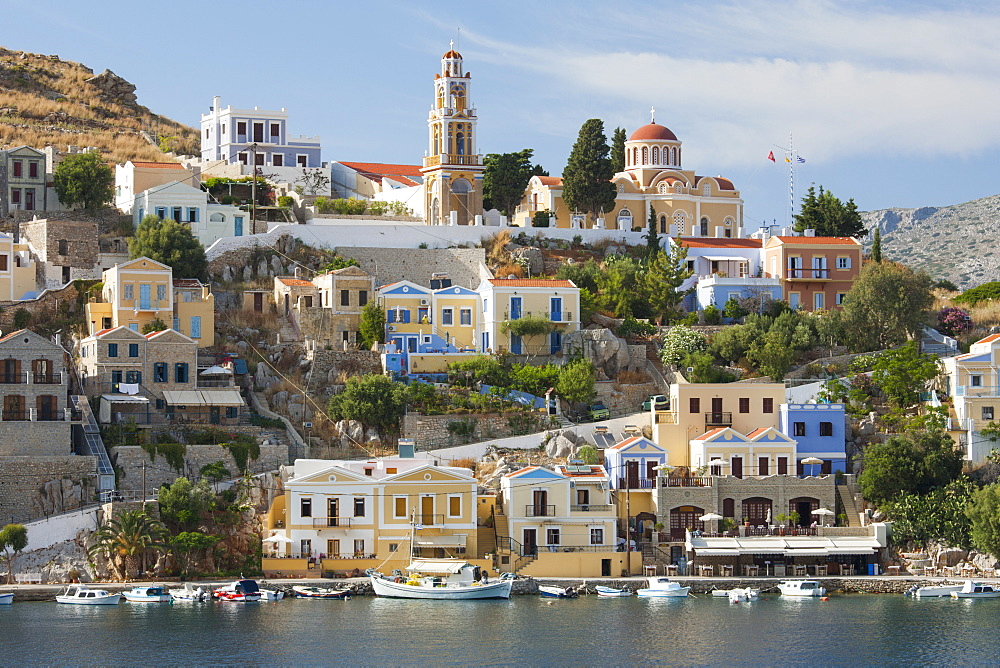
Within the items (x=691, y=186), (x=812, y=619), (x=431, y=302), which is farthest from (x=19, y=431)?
(x=691, y=186)

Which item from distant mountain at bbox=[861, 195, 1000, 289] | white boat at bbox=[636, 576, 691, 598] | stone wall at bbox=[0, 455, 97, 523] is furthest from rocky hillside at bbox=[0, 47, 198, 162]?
distant mountain at bbox=[861, 195, 1000, 289]

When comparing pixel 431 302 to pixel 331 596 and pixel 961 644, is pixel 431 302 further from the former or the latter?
pixel 961 644

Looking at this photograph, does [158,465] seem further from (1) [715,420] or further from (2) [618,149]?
(2) [618,149]

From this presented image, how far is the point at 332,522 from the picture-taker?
62.5 m

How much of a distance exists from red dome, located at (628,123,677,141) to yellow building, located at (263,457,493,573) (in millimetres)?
37748

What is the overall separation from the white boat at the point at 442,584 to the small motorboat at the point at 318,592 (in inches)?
54.5

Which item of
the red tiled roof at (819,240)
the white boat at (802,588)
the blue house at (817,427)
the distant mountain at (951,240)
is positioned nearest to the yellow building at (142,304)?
the blue house at (817,427)

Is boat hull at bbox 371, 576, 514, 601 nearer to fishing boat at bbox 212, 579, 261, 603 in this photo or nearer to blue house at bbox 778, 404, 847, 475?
fishing boat at bbox 212, 579, 261, 603

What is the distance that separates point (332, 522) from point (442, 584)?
5099 mm

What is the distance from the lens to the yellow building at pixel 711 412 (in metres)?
69.1

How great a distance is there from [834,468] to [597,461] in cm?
941

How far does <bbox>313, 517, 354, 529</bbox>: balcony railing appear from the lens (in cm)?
6238

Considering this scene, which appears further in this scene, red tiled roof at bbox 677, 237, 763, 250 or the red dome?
the red dome

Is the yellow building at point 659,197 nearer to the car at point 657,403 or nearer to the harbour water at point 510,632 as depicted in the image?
the car at point 657,403
